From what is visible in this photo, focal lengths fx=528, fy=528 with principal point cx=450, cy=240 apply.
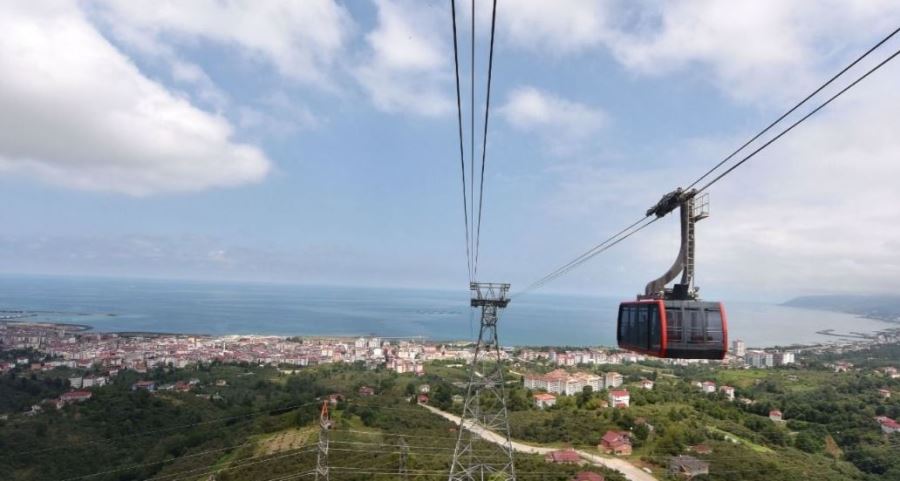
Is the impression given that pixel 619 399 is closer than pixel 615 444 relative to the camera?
No

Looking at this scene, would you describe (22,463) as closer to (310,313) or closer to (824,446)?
(824,446)

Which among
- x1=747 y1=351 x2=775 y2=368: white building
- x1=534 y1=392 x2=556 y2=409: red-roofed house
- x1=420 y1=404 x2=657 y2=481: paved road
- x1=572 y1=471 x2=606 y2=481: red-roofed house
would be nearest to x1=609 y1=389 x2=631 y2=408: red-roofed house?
x1=534 y1=392 x2=556 y2=409: red-roofed house

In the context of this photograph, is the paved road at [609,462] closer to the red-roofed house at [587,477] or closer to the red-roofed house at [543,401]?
the red-roofed house at [587,477]

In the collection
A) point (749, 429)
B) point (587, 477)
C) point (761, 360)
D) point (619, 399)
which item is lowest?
point (761, 360)

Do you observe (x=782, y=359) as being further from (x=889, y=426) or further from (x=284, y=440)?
(x=284, y=440)

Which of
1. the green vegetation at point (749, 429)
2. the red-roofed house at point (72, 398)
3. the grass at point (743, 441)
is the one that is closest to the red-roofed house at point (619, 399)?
the green vegetation at point (749, 429)

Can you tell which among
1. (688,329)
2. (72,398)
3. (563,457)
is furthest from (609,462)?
(72,398)
